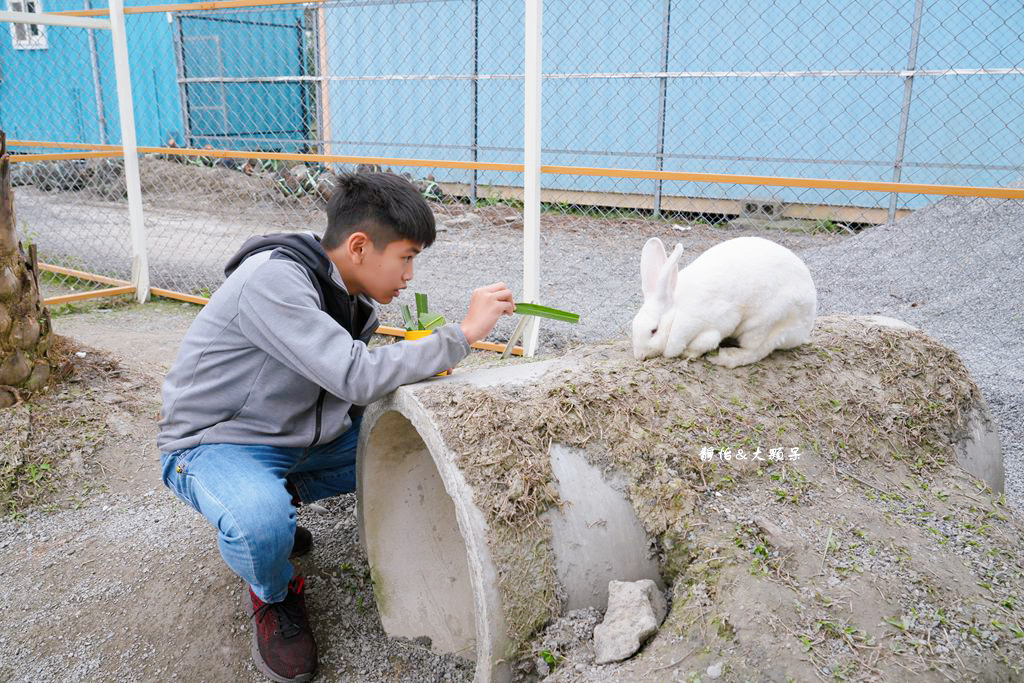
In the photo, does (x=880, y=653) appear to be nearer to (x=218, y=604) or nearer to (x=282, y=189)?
(x=218, y=604)

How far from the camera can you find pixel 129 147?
566cm

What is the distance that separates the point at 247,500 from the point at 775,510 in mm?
1287

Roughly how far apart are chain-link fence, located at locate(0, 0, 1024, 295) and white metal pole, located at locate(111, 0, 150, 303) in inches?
7.5

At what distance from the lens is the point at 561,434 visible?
206 centimetres

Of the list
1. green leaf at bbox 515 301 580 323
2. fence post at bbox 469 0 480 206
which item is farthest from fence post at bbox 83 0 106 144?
green leaf at bbox 515 301 580 323

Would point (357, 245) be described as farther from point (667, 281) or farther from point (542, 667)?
point (542, 667)

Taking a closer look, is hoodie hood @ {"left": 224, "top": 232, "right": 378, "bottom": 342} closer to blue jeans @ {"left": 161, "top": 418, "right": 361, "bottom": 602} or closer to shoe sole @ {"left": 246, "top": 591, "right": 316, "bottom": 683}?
blue jeans @ {"left": 161, "top": 418, "right": 361, "bottom": 602}

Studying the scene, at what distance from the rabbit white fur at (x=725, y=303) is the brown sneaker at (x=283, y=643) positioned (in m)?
1.20

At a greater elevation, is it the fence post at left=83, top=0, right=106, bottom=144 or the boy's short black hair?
the fence post at left=83, top=0, right=106, bottom=144

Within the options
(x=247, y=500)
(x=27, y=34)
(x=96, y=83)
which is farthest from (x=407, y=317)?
(x=27, y=34)

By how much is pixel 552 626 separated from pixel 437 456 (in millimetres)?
456

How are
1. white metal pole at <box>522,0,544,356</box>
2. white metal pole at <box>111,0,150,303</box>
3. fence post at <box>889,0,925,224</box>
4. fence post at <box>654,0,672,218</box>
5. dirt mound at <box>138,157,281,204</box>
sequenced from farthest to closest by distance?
dirt mound at <box>138,157,281,204</box> → fence post at <box>654,0,672,218</box> → fence post at <box>889,0,925,224</box> → white metal pole at <box>111,0,150,303</box> → white metal pole at <box>522,0,544,356</box>

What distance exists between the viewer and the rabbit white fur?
2.28 meters

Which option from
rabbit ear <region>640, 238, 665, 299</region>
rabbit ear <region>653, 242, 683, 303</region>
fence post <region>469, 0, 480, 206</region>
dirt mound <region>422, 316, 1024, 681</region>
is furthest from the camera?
fence post <region>469, 0, 480, 206</region>
